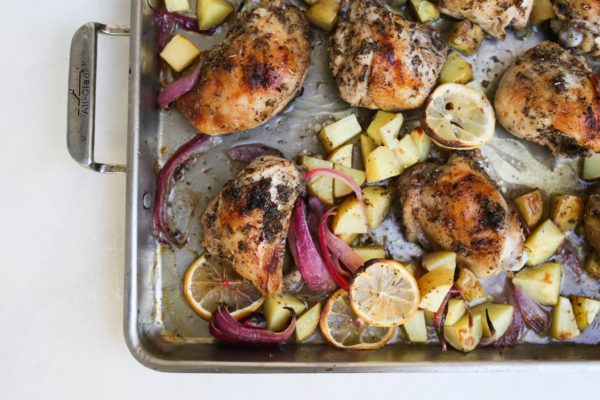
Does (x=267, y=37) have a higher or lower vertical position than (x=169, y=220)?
higher

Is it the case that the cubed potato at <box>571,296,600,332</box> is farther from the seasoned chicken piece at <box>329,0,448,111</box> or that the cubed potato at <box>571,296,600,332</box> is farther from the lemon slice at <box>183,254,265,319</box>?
the lemon slice at <box>183,254,265,319</box>

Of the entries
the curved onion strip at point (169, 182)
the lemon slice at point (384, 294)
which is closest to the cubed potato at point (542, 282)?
the lemon slice at point (384, 294)

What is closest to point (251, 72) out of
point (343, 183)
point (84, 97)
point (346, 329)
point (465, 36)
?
point (343, 183)

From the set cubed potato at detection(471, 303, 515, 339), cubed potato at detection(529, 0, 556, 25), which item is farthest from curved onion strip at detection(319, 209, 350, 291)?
cubed potato at detection(529, 0, 556, 25)

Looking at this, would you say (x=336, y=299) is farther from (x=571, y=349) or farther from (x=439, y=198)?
(x=571, y=349)

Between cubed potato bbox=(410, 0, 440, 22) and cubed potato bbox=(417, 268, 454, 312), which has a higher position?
cubed potato bbox=(410, 0, 440, 22)

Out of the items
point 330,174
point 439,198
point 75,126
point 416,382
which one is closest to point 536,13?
point 439,198
